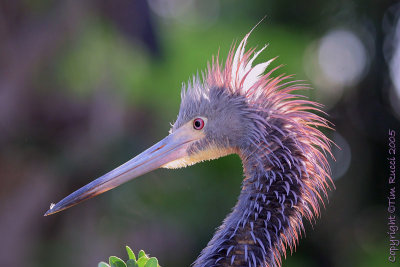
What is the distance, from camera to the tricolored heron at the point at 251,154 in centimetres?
212

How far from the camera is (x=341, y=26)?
7812 mm

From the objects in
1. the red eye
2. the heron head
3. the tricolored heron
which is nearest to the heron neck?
the tricolored heron

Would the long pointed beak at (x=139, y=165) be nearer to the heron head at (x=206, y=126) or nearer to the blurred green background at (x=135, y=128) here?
the heron head at (x=206, y=126)

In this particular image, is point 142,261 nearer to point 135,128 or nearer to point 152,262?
point 152,262

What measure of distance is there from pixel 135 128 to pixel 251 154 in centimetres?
512

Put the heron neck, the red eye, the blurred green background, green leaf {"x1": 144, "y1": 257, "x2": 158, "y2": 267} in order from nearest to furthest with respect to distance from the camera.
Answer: green leaf {"x1": 144, "y1": 257, "x2": 158, "y2": 267} < the heron neck < the red eye < the blurred green background

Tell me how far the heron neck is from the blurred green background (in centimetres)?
449

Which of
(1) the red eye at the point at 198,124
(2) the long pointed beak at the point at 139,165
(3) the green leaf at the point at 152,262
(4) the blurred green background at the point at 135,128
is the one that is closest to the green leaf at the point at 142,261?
(3) the green leaf at the point at 152,262

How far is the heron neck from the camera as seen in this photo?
209 centimetres

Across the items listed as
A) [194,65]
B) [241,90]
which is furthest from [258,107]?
[194,65]

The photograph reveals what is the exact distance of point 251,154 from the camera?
230 cm

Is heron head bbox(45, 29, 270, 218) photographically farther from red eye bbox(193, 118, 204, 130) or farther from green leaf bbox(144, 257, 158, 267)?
green leaf bbox(144, 257, 158, 267)

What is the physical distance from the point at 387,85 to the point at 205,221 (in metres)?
3.38

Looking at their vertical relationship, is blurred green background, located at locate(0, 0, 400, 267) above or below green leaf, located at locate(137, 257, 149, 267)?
above
